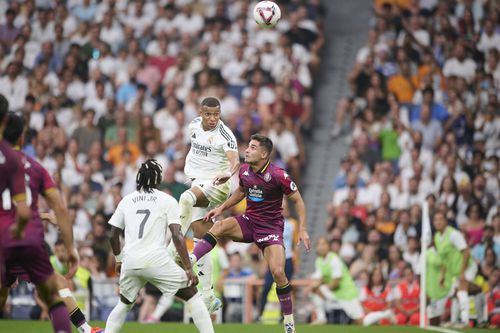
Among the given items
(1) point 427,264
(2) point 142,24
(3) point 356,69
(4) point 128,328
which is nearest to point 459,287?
(1) point 427,264

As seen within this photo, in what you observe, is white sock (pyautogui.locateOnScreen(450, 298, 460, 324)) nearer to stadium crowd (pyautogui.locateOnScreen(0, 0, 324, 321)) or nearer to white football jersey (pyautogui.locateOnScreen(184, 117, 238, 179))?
stadium crowd (pyautogui.locateOnScreen(0, 0, 324, 321))

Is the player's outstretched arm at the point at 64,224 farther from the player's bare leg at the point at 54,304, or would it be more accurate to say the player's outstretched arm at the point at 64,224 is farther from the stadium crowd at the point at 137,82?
the stadium crowd at the point at 137,82

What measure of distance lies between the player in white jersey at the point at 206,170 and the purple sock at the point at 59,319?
3.83 meters

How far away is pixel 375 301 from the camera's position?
18469 millimetres

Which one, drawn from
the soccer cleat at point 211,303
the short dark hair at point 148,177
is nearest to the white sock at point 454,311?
the soccer cleat at point 211,303

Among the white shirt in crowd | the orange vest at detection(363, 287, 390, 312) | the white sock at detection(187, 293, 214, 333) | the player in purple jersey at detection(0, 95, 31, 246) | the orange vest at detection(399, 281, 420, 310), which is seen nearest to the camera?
the player in purple jersey at detection(0, 95, 31, 246)

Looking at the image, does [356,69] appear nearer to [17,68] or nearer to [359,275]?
[359,275]

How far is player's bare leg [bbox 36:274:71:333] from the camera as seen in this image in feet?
31.2

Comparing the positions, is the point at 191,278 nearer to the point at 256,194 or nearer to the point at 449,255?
the point at 256,194

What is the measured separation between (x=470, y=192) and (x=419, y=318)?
3373 mm

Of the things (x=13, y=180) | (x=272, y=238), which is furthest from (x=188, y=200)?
(x=13, y=180)

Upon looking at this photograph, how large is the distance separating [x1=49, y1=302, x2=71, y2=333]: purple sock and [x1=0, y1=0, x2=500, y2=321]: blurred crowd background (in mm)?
8466

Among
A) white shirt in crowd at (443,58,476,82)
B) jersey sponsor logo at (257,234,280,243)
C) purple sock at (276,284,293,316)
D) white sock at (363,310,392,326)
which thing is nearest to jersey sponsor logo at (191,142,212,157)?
jersey sponsor logo at (257,234,280,243)

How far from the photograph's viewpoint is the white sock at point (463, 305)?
1736 cm
